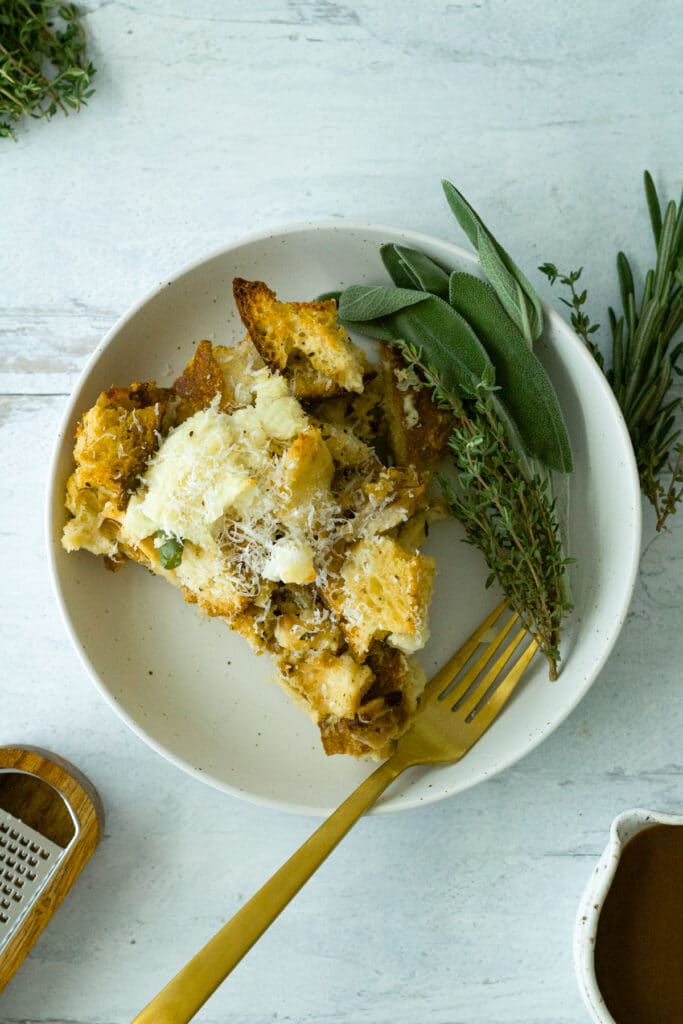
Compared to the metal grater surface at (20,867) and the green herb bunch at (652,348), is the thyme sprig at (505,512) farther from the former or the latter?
the metal grater surface at (20,867)

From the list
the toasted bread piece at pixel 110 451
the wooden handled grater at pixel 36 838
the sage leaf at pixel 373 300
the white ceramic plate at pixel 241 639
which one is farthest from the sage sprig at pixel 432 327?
the wooden handled grater at pixel 36 838

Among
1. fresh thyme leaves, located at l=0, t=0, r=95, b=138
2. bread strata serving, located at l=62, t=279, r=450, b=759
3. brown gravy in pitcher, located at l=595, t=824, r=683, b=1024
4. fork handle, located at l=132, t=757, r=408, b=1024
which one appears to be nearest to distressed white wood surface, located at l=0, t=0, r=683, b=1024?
fresh thyme leaves, located at l=0, t=0, r=95, b=138

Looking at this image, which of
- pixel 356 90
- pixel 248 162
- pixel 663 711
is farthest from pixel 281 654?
pixel 356 90

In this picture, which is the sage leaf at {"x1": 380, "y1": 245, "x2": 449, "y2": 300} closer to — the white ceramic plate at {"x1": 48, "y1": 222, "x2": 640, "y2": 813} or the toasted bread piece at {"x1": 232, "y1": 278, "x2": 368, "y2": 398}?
the white ceramic plate at {"x1": 48, "y1": 222, "x2": 640, "y2": 813}

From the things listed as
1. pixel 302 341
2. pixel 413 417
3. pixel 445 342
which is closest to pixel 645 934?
pixel 413 417

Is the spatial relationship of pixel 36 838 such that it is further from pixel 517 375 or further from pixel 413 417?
pixel 517 375

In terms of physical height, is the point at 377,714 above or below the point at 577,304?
below
